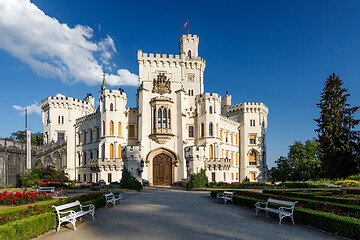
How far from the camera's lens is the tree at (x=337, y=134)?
3588 centimetres

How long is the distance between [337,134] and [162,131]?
24.5 meters

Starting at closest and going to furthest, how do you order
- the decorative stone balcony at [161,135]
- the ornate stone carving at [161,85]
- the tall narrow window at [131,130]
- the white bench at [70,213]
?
the white bench at [70,213] < the decorative stone balcony at [161,135] < the ornate stone carving at [161,85] < the tall narrow window at [131,130]

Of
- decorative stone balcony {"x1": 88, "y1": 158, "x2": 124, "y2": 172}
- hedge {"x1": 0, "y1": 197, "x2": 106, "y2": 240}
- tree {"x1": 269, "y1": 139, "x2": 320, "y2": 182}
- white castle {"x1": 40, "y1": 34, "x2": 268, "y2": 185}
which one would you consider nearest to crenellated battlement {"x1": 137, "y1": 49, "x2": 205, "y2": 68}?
white castle {"x1": 40, "y1": 34, "x2": 268, "y2": 185}

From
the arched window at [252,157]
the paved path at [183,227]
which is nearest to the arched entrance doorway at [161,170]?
the arched window at [252,157]

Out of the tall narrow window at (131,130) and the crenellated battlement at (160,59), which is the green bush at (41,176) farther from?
the crenellated battlement at (160,59)

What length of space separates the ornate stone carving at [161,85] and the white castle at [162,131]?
4.9 inches

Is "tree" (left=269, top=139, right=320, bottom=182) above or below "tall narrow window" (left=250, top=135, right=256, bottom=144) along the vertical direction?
below

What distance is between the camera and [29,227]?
9.11 metres

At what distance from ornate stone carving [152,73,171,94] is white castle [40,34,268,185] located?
124mm

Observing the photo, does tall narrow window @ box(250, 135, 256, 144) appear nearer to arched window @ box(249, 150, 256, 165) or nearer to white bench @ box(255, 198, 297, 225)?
arched window @ box(249, 150, 256, 165)

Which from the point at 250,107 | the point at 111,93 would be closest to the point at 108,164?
the point at 111,93

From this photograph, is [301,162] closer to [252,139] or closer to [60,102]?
[252,139]

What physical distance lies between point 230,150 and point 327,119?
17.6 meters

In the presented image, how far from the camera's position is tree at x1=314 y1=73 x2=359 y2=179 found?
3588 cm
